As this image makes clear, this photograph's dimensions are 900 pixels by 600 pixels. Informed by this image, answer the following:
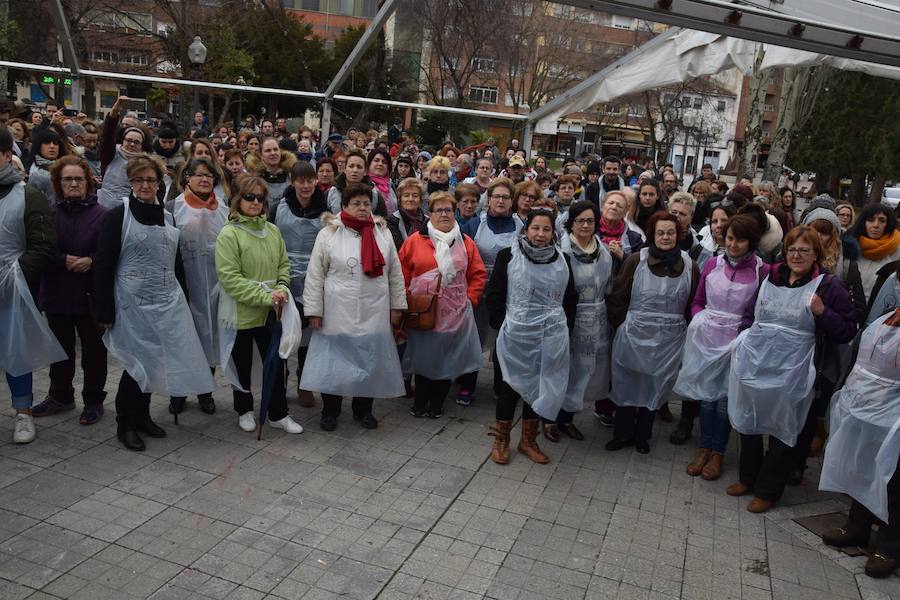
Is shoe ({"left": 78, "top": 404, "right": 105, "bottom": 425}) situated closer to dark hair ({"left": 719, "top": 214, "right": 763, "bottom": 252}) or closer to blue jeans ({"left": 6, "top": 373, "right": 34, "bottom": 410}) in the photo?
blue jeans ({"left": 6, "top": 373, "right": 34, "bottom": 410})

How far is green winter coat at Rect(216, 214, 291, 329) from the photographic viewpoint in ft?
16.2

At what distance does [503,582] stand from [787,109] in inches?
710

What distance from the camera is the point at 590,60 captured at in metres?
45.3

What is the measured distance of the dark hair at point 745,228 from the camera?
15.7ft

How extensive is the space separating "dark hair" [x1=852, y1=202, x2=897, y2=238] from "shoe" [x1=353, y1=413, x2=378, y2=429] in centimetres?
367

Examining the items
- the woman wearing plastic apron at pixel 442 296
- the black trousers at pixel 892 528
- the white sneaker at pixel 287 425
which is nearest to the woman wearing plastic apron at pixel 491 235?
the woman wearing plastic apron at pixel 442 296

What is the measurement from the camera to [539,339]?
4.98 m

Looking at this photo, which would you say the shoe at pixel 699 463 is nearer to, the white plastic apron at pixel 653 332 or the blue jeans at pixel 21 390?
the white plastic apron at pixel 653 332

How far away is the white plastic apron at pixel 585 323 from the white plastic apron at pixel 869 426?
5.02 feet

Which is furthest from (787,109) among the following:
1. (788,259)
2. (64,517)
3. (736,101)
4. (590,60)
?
(736,101)

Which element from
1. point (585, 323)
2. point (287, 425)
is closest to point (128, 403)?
point (287, 425)

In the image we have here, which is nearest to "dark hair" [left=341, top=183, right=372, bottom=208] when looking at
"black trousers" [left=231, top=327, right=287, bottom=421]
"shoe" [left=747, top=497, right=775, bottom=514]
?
"black trousers" [left=231, top=327, right=287, bottom=421]

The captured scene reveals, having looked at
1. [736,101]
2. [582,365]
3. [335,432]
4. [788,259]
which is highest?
[736,101]

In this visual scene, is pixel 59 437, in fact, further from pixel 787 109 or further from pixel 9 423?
pixel 787 109
